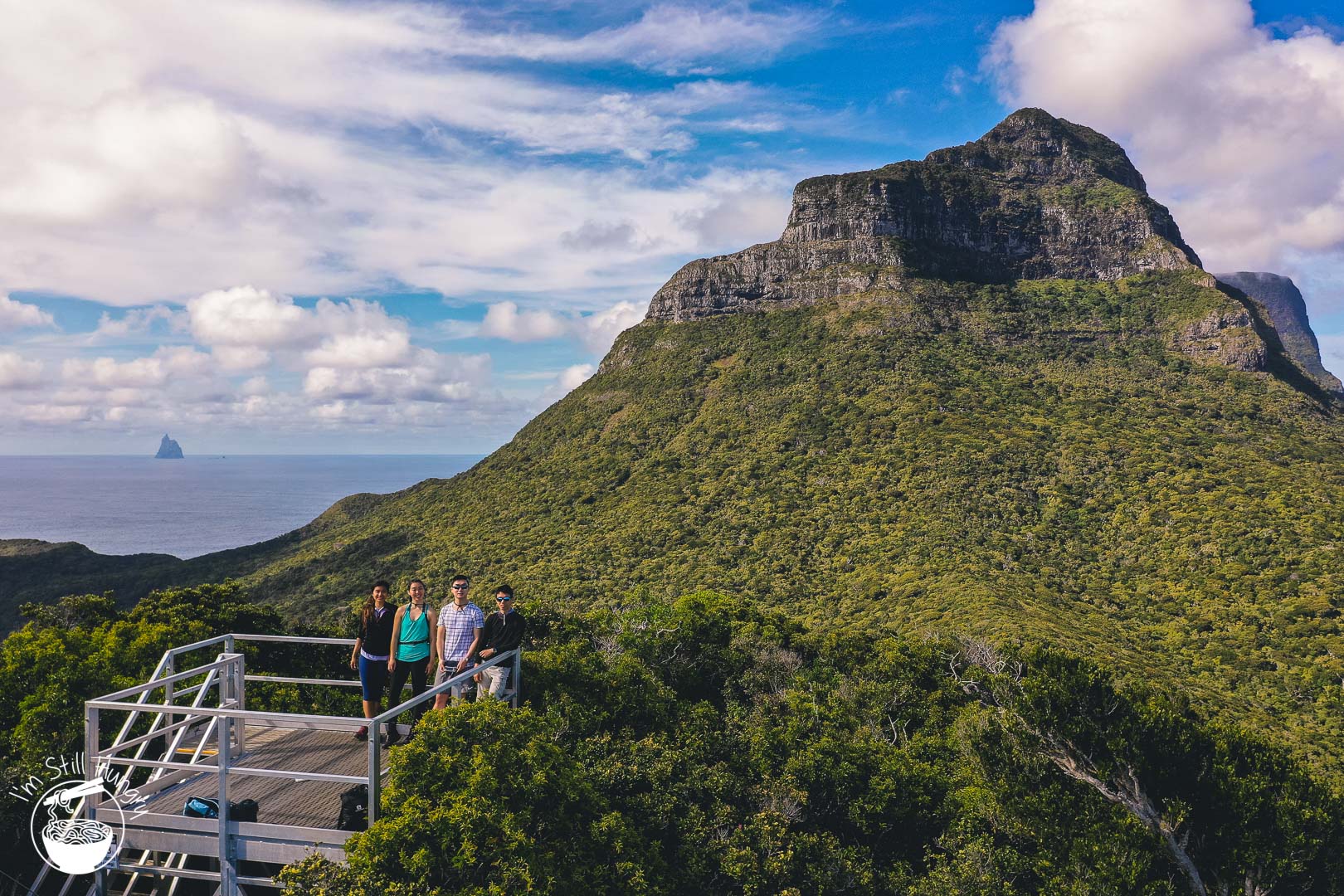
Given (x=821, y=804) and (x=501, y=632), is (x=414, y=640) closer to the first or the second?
(x=501, y=632)

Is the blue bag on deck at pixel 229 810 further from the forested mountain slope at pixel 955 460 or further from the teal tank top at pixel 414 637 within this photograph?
the forested mountain slope at pixel 955 460

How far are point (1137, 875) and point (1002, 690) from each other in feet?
19.8

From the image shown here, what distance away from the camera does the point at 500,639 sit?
373 inches

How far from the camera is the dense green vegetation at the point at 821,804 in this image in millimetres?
7320

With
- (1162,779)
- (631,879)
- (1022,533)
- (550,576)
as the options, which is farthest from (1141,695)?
(550,576)

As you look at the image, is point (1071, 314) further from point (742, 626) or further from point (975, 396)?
point (742, 626)

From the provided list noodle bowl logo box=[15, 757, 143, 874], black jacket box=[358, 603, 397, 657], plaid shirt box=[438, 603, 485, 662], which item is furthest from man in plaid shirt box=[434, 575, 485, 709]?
noodle bowl logo box=[15, 757, 143, 874]

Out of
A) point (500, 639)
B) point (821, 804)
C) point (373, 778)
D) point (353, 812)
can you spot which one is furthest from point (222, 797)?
point (821, 804)

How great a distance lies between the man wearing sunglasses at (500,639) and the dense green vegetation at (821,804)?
81cm

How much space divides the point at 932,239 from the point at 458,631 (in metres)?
99.2

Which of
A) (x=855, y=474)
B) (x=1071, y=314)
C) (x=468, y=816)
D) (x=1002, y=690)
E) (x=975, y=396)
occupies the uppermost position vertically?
(x=1071, y=314)

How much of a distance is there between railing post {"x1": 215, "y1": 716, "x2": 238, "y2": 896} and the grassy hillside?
3589cm

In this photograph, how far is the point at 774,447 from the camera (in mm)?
72438

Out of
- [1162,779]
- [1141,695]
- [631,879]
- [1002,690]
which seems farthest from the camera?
[1002,690]
